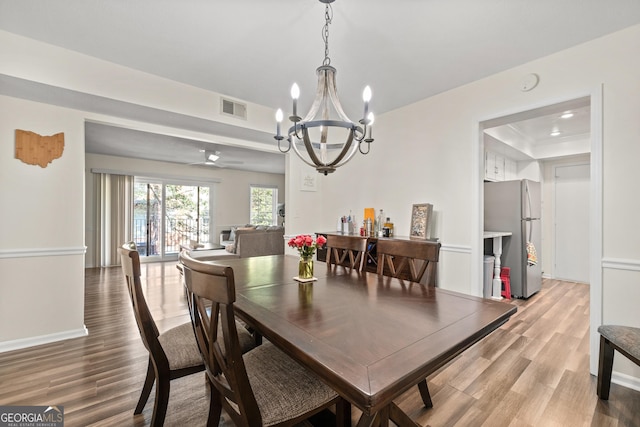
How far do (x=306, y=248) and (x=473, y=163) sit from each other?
6.51ft

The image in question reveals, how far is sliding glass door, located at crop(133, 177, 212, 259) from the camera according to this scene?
21.1 feet

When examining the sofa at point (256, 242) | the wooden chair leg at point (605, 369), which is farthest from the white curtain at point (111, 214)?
the wooden chair leg at point (605, 369)

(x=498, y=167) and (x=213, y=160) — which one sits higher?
(x=213, y=160)

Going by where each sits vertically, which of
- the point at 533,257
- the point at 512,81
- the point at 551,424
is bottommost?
the point at 551,424

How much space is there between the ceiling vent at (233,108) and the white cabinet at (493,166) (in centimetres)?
360

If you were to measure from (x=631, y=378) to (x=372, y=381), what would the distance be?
2.44m

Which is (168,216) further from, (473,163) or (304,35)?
(473,163)

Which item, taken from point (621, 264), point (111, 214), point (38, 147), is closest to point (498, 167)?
point (621, 264)

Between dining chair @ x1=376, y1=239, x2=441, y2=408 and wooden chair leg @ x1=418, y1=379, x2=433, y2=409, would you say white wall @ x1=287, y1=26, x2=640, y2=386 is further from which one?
wooden chair leg @ x1=418, y1=379, x2=433, y2=409

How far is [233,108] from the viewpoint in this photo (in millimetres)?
3119

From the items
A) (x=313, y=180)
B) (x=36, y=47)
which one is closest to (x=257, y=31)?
(x=36, y=47)

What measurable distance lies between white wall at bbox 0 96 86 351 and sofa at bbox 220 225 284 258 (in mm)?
2208

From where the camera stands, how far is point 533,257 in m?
3.95

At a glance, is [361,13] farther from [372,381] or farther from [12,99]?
[12,99]
